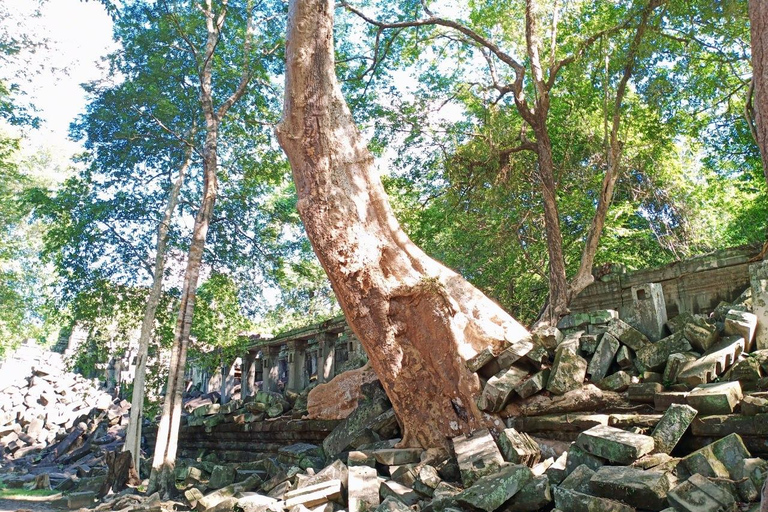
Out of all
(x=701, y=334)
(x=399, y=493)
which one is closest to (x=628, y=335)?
(x=701, y=334)

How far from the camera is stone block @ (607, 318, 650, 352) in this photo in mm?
5219

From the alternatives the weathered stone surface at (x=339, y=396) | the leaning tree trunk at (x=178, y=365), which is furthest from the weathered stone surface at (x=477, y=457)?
the leaning tree trunk at (x=178, y=365)

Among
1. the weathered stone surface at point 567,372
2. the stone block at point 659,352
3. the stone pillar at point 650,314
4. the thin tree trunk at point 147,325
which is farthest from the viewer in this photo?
the thin tree trunk at point 147,325

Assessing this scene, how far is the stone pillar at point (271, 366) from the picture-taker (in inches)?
506

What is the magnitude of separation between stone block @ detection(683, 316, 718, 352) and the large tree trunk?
278 centimetres

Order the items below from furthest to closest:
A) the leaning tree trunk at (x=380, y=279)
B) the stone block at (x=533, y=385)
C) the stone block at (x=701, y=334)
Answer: the leaning tree trunk at (x=380, y=279), the stone block at (x=533, y=385), the stone block at (x=701, y=334)

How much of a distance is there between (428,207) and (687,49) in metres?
5.39

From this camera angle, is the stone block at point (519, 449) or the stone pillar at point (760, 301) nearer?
the stone block at point (519, 449)

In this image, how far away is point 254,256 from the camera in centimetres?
1277

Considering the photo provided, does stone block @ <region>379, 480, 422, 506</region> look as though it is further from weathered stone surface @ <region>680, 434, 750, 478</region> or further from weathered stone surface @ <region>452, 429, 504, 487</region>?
weathered stone surface @ <region>680, 434, 750, 478</region>

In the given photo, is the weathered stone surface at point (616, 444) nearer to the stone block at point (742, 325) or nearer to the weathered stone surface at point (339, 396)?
the stone block at point (742, 325)

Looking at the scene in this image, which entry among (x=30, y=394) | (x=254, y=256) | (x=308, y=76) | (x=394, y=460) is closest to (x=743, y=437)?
(x=394, y=460)

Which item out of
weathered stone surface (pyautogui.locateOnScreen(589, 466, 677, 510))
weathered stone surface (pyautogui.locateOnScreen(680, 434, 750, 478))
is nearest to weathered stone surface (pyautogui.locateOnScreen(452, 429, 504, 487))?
weathered stone surface (pyautogui.locateOnScreen(589, 466, 677, 510))

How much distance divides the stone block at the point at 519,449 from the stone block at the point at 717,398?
1.25m
